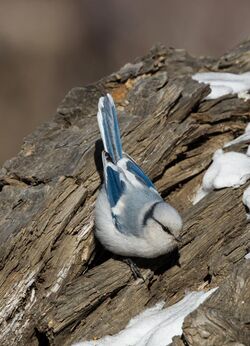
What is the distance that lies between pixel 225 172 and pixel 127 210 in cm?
91

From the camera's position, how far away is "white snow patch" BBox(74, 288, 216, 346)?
622cm

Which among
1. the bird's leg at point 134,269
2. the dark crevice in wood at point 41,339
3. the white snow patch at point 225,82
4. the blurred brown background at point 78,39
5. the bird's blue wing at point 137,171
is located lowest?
the dark crevice in wood at point 41,339

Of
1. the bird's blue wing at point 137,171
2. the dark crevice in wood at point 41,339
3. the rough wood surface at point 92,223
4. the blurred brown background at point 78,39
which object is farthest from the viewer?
the blurred brown background at point 78,39

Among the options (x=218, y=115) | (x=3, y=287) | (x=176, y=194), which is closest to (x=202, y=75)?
(x=218, y=115)

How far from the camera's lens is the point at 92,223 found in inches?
293

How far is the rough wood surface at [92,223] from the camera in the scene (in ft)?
22.3

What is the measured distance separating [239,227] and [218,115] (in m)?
1.40

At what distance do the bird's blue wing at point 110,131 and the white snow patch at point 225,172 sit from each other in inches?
30.2

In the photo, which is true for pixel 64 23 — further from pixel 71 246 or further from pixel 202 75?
pixel 71 246

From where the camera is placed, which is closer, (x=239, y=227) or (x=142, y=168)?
(x=239, y=227)

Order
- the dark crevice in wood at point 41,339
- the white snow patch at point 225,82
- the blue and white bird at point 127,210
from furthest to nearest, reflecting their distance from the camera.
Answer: the white snow patch at point 225,82, the blue and white bird at point 127,210, the dark crevice in wood at point 41,339

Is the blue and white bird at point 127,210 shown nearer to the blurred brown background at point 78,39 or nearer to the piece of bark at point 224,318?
the piece of bark at point 224,318

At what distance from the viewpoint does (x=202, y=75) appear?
9250mm

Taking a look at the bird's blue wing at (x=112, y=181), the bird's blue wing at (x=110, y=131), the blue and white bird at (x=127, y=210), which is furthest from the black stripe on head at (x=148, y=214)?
the bird's blue wing at (x=110, y=131)
